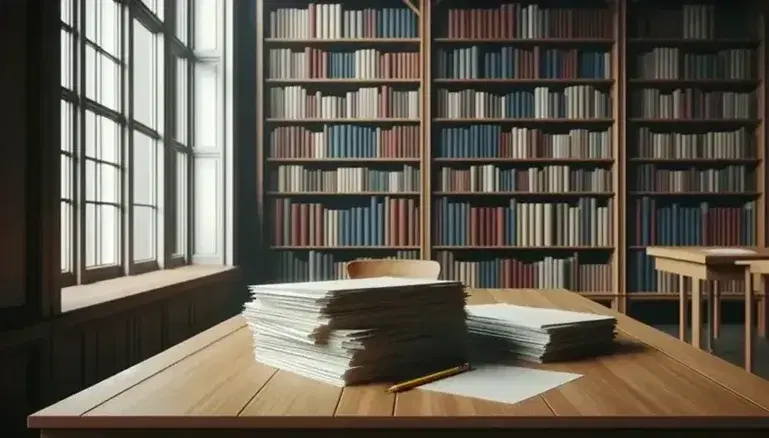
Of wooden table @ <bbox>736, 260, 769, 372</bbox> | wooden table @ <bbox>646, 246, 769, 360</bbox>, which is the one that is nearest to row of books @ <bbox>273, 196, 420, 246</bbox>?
wooden table @ <bbox>646, 246, 769, 360</bbox>

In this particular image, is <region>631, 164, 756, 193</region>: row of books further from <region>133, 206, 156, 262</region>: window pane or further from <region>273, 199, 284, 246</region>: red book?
<region>133, 206, 156, 262</region>: window pane

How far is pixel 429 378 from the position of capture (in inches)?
45.3

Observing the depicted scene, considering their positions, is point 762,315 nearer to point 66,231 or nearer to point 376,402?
point 66,231

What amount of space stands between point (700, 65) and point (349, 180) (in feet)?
8.97

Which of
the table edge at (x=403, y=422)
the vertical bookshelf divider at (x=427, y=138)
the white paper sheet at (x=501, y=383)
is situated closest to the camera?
the table edge at (x=403, y=422)

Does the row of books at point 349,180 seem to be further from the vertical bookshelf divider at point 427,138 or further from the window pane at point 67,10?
the window pane at point 67,10

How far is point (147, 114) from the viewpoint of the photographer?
14.6 feet

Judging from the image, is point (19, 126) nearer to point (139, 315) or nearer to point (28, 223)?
point (28, 223)

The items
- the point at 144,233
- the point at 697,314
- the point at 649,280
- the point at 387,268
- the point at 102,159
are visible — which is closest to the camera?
the point at 387,268

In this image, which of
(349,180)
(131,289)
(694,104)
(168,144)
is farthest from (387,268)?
(694,104)

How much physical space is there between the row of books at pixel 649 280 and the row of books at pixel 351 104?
1.97m

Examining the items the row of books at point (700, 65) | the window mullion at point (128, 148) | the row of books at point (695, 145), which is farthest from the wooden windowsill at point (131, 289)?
the row of books at point (700, 65)

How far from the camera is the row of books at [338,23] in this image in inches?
220

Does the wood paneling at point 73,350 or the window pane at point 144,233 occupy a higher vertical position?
the window pane at point 144,233
